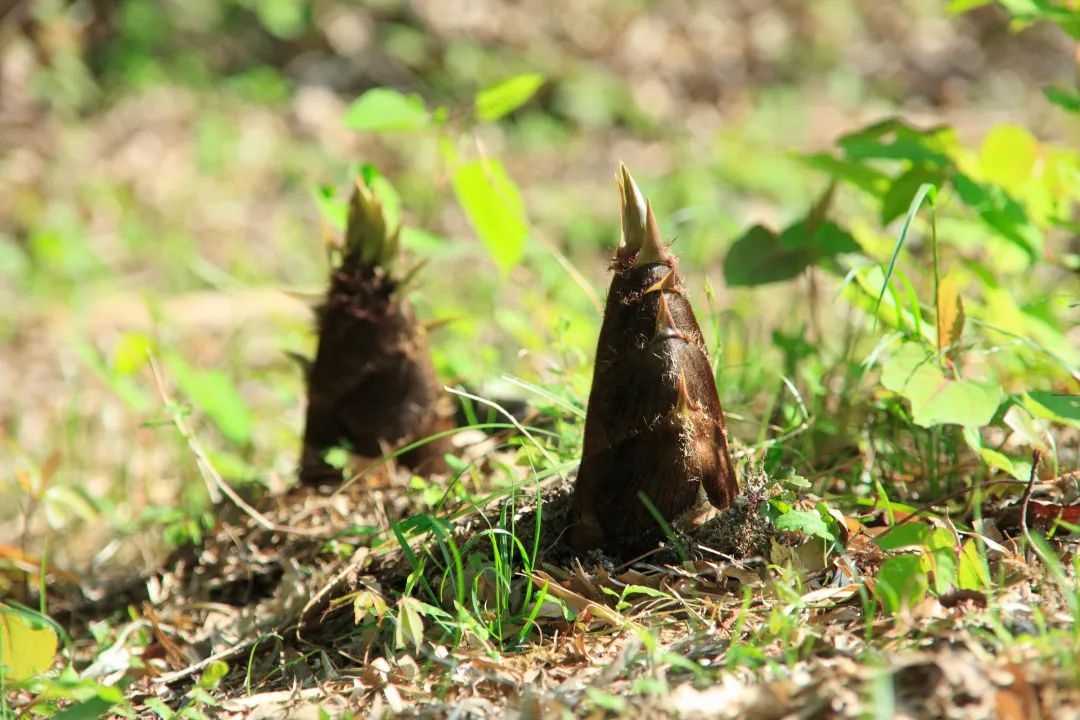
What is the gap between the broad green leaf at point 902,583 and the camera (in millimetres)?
1668

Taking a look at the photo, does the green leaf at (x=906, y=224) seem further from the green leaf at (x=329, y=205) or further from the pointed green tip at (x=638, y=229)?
the green leaf at (x=329, y=205)

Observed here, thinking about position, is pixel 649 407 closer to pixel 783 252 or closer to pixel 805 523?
pixel 805 523

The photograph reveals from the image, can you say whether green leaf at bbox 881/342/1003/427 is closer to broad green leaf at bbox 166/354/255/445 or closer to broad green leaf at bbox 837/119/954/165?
Answer: broad green leaf at bbox 837/119/954/165

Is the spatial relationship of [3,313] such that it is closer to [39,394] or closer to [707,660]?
[39,394]

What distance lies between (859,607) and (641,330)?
592mm

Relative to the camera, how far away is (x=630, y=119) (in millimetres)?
7988

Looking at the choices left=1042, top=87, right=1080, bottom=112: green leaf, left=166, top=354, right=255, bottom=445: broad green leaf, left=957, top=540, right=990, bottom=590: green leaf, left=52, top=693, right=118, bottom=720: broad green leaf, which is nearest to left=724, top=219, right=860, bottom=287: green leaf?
left=1042, top=87, right=1080, bottom=112: green leaf

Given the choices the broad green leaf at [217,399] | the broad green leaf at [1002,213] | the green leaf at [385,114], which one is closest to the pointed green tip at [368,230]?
the green leaf at [385,114]

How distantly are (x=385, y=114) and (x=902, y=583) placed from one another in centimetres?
154

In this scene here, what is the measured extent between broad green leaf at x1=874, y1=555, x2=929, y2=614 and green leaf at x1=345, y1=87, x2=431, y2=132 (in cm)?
A: 150

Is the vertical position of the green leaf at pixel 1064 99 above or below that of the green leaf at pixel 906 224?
above

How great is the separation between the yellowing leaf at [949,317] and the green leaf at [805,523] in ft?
1.63

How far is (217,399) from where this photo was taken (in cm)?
310

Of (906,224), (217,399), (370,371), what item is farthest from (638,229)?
(217,399)
